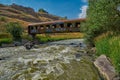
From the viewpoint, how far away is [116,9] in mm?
26281

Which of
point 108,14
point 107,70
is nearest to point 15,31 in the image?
point 108,14

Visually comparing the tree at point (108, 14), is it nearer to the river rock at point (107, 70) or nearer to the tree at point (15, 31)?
the river rock at point (107, 70)

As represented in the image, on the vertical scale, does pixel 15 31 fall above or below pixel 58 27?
below

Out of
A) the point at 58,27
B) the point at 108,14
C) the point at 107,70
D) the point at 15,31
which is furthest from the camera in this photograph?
the point at 15,31

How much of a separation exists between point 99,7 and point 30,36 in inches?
1924

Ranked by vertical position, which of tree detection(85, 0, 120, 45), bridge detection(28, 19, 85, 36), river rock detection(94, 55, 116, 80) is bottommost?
river rock detection(94, 55, 116, 80)

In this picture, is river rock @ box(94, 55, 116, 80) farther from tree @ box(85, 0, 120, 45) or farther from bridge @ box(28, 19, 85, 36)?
Result: bridge @ box(28, 19, 85, 36)

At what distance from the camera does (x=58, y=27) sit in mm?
60031

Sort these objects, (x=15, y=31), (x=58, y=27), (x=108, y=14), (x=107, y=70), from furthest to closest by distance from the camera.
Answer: (x=15, y=31) < (x=58, y=27) < (x=108, y=14) < (x=107, y=70)

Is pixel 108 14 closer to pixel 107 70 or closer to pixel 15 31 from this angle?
pixel 107 70

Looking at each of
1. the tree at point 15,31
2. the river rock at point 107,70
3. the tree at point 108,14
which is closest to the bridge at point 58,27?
the tree at point 15,31

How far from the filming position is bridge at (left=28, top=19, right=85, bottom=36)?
54.4 metres

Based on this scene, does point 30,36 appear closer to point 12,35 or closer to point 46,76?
point 12,35

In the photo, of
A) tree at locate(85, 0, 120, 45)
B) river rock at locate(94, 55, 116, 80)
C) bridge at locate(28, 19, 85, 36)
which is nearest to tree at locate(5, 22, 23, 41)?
bridge at locate(28, 19, 85, 36)
